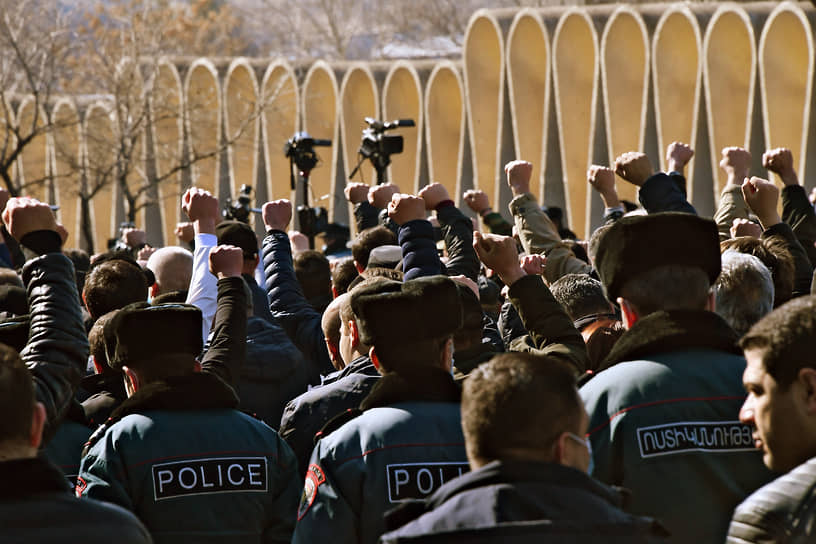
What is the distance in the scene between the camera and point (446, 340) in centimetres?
351

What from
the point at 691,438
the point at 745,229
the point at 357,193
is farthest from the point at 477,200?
the point at 691,438

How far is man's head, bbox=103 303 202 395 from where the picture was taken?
143 inches

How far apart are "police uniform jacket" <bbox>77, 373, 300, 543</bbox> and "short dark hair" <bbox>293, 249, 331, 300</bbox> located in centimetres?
310

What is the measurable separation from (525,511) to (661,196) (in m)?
2.28

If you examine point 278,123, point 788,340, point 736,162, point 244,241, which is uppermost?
point 788,340

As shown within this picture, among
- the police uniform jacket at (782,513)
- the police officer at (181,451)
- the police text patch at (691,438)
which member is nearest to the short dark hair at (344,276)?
the police officer at (181,451)

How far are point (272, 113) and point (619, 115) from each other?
897cm

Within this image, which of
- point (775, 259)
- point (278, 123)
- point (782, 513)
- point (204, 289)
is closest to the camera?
point (782, 513)

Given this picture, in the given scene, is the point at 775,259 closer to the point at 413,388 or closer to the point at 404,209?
the point at 404,209

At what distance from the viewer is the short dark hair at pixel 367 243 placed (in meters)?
6.02

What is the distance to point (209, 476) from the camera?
11.6 feet

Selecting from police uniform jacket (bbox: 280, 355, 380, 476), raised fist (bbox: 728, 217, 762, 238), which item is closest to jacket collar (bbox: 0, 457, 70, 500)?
police uniform jacket (bbox: 280, 355, 380, 476)

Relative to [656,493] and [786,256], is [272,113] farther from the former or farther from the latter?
[656,493]

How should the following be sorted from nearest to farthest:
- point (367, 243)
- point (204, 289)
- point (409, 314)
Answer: point (409, 314) → point (204, 289) → point (367, 243)
